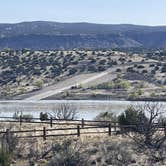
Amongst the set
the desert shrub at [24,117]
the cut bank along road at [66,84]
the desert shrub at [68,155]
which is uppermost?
the desert shrub at [68,155]

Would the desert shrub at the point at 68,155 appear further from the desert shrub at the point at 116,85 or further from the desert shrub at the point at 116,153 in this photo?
the desert shrub at the point at 116,85

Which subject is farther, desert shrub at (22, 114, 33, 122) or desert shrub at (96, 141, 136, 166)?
desert shrub at (22, 114, 33, 122)

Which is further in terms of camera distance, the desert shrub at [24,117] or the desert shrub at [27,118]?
the desert shrub at [24,117]

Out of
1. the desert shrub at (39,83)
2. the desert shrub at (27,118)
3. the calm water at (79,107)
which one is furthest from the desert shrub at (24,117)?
the desert shrub at (39,83)

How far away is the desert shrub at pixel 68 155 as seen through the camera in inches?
1332

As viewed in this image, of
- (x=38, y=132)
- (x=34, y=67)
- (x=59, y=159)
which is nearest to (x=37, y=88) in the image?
(x=34, y=67)

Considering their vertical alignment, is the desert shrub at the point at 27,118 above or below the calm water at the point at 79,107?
above

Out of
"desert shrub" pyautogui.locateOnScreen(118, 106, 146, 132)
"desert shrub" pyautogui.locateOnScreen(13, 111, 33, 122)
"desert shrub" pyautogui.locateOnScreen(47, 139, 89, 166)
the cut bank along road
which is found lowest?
the cut bank along road

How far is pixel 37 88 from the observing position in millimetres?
100062

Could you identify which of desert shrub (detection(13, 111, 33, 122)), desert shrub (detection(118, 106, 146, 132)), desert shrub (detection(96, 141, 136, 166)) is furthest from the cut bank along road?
desert shrub (detection(96, 141, 136, 166))

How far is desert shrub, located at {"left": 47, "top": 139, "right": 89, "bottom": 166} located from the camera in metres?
33.8

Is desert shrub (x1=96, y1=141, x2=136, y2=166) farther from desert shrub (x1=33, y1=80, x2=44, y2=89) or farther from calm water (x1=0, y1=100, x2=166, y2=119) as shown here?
desert shrub (x1=33, y1=80, x2=44, y2=89)

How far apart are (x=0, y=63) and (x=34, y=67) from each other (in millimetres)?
8739

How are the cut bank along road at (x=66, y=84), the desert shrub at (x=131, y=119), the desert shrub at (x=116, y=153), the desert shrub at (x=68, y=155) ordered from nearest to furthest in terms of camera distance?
the desert shrub at (x=68, y=155) < the desert shrub at (x=116, y=153) < the desert shrub at (x=131, y=119) < the cut bank along road at (x=66, y=84)
